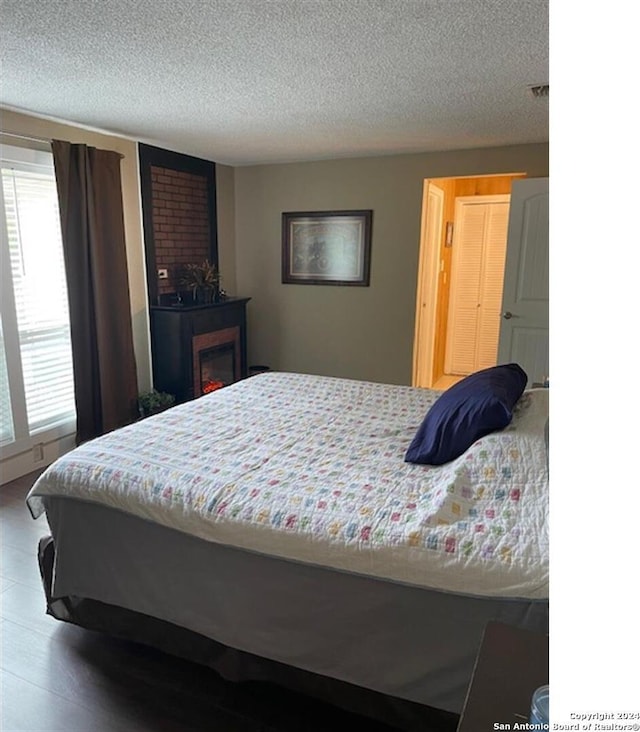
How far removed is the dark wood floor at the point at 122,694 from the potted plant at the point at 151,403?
2.13 metres

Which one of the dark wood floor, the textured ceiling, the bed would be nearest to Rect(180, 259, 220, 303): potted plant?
the textured ceiling

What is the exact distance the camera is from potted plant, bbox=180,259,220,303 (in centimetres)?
478

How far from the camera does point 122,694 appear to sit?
1723 millimetres

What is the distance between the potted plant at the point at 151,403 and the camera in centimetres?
410

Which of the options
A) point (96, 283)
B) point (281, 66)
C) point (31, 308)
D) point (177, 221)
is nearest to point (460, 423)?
point (281, 66)

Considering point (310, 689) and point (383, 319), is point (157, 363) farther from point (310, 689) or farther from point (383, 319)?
point (310, 689)

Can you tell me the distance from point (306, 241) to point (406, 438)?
130 inches

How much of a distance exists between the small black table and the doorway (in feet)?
12.8

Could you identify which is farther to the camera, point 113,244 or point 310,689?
point 113,244

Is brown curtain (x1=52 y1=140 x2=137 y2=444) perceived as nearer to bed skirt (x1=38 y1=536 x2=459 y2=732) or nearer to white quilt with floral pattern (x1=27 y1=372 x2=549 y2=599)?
white quilt with floral pattern (x1=27 y1=372 x2=549 y2=599)

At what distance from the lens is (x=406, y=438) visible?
2.26 meters

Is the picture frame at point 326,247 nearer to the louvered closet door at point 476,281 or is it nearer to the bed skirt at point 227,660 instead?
the louvered closet door at point 476,281
